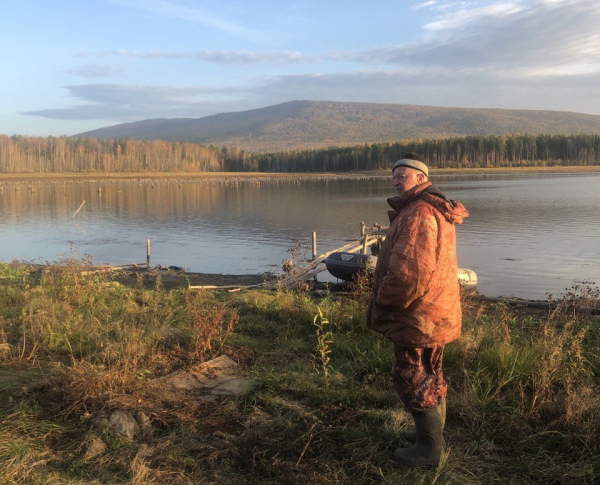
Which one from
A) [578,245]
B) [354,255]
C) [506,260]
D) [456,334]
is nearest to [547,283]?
[506,260]

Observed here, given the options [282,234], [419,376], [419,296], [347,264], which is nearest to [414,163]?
[419,296]

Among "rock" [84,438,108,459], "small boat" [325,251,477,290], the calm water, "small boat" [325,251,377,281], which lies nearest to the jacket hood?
"rock" [84,438,108,459]

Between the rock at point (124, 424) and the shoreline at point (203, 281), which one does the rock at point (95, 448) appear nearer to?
the rock at point (124, 424)

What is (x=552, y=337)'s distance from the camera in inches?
191

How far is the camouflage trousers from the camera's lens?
333 centimetres

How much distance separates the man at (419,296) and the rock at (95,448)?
6.51 ft

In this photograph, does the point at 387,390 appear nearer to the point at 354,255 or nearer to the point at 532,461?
the point at 532,461

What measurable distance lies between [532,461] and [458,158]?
444 feet

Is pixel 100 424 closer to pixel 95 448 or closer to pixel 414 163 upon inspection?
pixel 95 448

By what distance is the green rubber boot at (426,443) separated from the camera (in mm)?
3342

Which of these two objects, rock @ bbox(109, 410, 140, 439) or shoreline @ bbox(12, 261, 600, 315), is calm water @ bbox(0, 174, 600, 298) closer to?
shoreline @ bbox(12, 261, 600, 315)

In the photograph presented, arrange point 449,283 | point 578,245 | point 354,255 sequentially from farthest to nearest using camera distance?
1. point 578,245
2. point 354,255
3. point 449,283

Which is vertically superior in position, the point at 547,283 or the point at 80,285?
the point at 80,285

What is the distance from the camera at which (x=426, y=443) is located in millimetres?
3373
